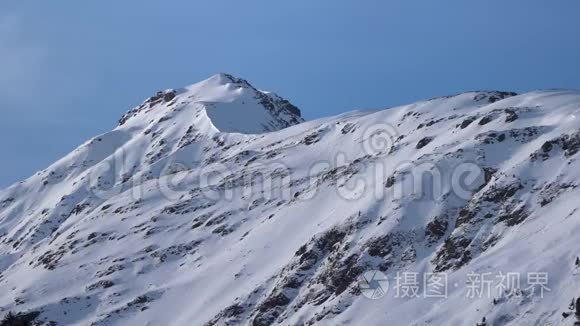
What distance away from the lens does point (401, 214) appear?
54.8 m

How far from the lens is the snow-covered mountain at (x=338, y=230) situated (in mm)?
44125

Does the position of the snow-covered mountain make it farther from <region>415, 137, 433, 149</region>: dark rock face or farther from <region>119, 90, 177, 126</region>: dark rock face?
<region>119, 90, 177, 126</region>: dark rock face

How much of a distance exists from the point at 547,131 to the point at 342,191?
17.5m

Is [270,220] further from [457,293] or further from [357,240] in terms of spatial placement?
[457,293]

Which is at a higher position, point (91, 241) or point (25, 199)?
point (25, 199)

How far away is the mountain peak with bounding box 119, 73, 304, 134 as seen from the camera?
427ft

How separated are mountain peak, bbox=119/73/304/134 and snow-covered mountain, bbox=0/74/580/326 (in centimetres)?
2020

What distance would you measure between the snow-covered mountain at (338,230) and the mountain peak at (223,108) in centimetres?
2020

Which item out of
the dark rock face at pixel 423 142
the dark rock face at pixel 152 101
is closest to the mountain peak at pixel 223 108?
the dark rock face at pixel 152 101

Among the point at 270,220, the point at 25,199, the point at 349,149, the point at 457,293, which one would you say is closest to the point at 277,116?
the point at 25,199

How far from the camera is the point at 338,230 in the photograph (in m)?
58.0

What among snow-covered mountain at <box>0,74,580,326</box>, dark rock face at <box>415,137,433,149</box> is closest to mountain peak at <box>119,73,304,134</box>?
snow-covered mountain at <box>0,74,580,326</box>

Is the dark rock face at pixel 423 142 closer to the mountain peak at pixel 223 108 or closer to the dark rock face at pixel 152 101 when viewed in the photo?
the mountain peak at pixel 223 108

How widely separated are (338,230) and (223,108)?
80.6 metres
